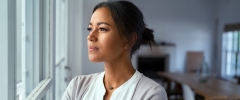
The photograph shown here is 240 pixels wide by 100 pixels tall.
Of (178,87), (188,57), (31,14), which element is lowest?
(178,87)

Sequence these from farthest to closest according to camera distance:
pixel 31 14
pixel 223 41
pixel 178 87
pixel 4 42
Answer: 1. pixel 223 41
2. pixel 178 87
3. pixel 31 14
4. pixel 4 42

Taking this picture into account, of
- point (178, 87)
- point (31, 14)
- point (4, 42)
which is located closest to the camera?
point (4, 42)

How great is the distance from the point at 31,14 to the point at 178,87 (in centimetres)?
364

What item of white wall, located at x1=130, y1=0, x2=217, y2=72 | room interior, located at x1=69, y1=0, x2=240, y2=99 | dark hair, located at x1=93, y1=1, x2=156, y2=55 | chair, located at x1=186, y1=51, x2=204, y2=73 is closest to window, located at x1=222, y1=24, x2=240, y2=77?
room interior, located at x1=69, y1=0, x2=240, y2=99

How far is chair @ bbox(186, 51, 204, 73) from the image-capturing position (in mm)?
6156

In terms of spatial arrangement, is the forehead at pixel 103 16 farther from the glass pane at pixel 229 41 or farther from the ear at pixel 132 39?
the glass pane at pixel 229 41

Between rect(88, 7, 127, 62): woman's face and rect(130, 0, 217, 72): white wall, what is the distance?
5.18 m

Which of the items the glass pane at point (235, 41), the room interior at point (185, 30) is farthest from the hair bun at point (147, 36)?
the glass pane at point (235, 41)

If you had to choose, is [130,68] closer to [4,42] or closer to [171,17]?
[4,42]

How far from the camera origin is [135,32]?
2.75ft

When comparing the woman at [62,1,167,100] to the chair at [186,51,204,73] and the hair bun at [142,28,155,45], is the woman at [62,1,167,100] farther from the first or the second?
the chair at [186,51,204,73]

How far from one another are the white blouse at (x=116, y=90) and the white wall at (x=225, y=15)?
5.26m

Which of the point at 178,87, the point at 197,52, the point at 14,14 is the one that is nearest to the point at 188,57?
the point at 197,52

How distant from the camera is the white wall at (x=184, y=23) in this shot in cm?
595
